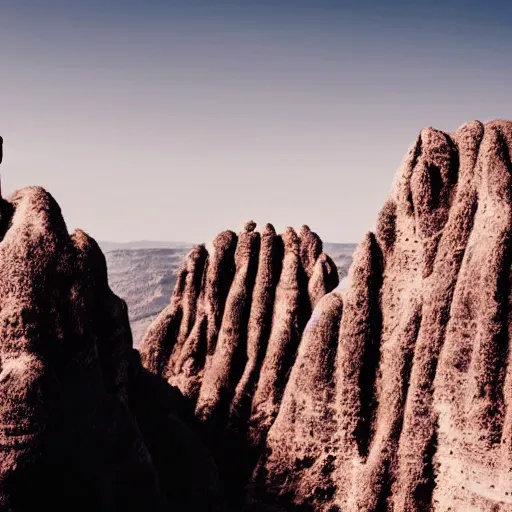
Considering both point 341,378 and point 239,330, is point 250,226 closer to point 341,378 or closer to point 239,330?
point 239,330

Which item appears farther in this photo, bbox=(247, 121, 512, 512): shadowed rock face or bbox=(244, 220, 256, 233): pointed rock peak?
bbox=(244, 220, 256, 233): pointed rock peak

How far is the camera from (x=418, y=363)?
15570 millimetres

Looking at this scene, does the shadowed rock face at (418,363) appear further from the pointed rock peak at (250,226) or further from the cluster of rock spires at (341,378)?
the pointed rock peak at (250,226)

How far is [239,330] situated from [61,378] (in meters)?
9.96

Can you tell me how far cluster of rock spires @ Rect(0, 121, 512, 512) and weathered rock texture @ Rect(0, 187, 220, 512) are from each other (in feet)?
0.10

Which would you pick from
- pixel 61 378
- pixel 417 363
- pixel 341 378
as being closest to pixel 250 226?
pixel 341 378

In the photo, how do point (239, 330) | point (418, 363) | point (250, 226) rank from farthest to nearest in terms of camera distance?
point (250, 226), point (239, 330), point (418, 363)

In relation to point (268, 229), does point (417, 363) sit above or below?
below

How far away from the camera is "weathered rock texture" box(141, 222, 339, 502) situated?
21.2 meters

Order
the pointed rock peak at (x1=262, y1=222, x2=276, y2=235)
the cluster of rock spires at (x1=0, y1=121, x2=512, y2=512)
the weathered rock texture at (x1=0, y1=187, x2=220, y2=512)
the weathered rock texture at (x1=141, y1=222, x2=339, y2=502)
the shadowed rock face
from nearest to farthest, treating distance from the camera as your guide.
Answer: the weathered rock texture at (x1=0, y1=187, x2=220, y2=512), the cluster of rock spires at (x1=0, y1=121, x2=512, y2=512), the shadowed rock face, the weathered rock texture at (x1=141, y1=222, x2=339, y2=502), the pointed rock peak at (x1=262, y1=222, x2=276, y2=235)

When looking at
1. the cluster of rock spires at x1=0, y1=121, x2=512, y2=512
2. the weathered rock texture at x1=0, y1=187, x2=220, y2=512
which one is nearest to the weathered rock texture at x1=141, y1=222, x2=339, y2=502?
the cluster of rock spires at x1=0, y1=121, x2=512, y2=512

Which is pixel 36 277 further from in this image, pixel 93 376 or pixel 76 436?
pixel 76 436

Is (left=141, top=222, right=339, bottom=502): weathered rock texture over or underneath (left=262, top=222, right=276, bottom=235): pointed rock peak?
underneath

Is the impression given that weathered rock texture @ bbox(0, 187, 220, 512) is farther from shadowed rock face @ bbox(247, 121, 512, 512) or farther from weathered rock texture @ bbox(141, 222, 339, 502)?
weathered rock texture @ bbox(141, 222, 339, 502)
